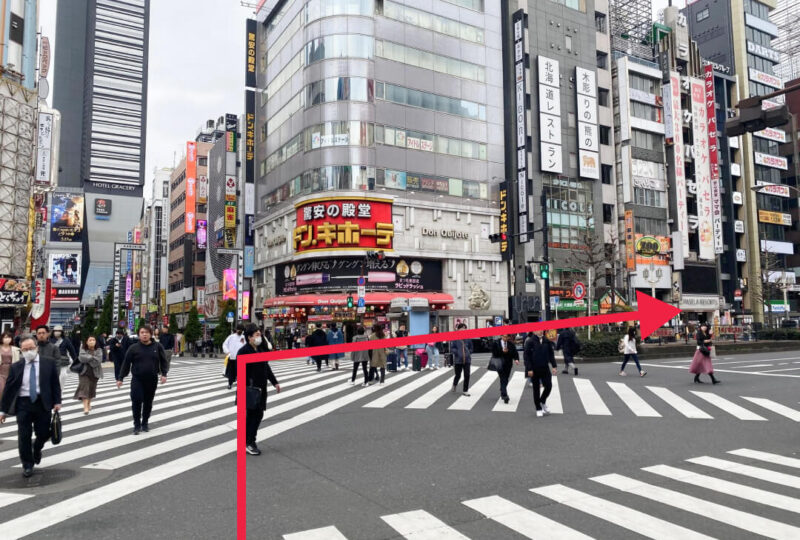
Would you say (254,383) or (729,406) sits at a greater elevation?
(254,383)

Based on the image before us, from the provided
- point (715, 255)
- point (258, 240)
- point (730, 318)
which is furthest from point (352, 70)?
point (730, 318)

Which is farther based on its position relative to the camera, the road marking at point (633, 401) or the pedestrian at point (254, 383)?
the road marking at point (633, 401)

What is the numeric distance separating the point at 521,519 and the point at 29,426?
5.95 metres

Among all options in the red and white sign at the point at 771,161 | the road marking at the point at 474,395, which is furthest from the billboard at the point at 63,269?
the red and white sign at the point at 771,161

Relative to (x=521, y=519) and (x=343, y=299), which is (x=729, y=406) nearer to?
(x=521, y=519)

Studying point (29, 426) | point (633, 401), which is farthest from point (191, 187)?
point (29, 426)

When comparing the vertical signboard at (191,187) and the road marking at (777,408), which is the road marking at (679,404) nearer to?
the road marking at (777,408)

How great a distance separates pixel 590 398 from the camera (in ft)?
43.3

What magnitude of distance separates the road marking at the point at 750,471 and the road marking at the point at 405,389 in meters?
6.59

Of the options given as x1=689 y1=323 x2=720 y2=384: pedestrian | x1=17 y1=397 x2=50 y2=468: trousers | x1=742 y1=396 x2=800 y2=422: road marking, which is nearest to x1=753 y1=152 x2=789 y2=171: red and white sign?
x1=689 y1=323 x2=720 y2=384: pedestrian

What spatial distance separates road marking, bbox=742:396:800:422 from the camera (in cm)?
1069

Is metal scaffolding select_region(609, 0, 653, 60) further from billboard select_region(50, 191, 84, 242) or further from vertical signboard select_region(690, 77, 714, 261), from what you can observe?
billboard select_region(50, 191, 84, 242)

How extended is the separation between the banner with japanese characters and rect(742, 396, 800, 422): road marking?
2842 cm

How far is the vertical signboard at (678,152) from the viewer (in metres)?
56.2
